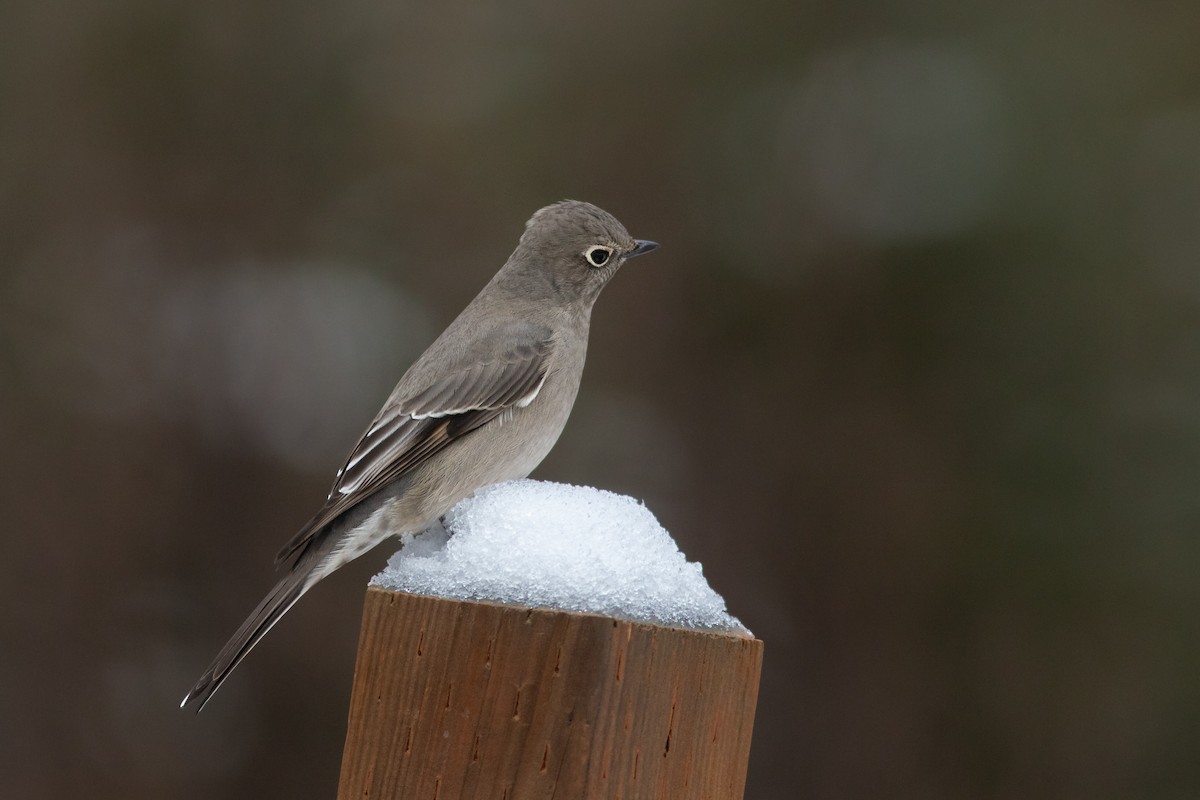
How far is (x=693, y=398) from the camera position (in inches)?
300

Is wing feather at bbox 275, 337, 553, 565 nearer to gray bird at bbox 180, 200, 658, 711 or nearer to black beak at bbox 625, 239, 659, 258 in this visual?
gray bird at bbox 180, 200, 658, 711

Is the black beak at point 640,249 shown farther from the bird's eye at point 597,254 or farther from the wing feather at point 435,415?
the wing feather at point 435,415

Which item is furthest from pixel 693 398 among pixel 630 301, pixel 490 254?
pixel 490 254

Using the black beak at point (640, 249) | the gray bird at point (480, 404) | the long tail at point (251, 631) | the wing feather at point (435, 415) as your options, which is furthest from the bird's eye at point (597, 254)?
the long tail at point (251, 631)

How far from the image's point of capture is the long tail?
3.38 metres

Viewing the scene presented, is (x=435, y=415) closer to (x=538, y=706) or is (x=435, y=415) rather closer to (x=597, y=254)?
(x=597, y=254)

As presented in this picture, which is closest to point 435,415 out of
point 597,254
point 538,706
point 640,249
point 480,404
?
point 480,404

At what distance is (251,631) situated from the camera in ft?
11.9

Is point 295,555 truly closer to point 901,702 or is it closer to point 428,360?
point 428,360

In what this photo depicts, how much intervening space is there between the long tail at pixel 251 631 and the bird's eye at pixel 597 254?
6.42 feet

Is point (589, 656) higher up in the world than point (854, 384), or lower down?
lower down

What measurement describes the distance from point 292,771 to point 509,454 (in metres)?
3.54

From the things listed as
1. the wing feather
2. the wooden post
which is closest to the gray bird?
the wing feather

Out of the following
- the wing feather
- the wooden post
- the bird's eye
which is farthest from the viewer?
the bird's eye
